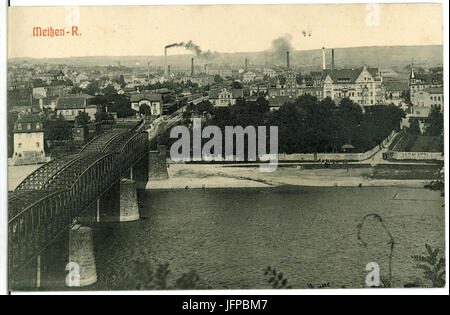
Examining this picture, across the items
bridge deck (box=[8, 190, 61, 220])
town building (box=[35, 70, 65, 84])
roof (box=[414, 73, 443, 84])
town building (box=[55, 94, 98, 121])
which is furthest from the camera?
town building (box=[55, 94, 98, 121])

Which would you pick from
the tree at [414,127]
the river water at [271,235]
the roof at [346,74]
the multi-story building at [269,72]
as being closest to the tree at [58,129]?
the river water at [271,235]

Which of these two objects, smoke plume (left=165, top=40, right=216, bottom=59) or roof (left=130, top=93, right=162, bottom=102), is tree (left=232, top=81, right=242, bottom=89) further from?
roof (left=130, top=93, right=162, bottom=102)

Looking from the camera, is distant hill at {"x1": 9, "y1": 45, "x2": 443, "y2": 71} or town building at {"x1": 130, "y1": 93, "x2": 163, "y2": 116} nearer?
distant hill at {"x1": 9, "y1": 45, "x2": 443, "y2": 71}

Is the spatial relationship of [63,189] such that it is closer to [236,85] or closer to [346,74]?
[236,85]

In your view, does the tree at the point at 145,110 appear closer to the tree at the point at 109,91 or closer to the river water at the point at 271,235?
the tree at the point at 109,91

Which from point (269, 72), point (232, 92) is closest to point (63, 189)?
point (232, 92)

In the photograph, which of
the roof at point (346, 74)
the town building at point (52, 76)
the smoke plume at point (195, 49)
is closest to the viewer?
the town building at point (52, 76)

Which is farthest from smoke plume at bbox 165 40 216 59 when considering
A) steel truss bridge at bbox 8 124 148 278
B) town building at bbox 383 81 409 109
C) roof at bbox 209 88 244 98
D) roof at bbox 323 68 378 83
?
town building at bbox 383 81 409 109
